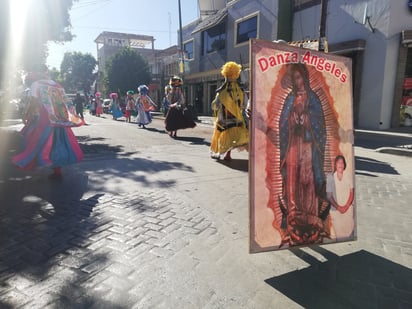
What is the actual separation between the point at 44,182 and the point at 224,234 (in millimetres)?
3547

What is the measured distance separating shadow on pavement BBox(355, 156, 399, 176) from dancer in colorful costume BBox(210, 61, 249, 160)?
2462mm

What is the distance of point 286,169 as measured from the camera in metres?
2.30

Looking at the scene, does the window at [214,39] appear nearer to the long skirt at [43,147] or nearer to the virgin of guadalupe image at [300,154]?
the long skirt at [43,147]

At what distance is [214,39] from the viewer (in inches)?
895

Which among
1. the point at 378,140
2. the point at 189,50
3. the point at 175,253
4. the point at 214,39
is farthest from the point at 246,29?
the point at 175,253

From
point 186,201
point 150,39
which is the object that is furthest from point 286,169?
point 150,39

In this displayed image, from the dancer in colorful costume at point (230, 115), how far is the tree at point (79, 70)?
70309 millimetres

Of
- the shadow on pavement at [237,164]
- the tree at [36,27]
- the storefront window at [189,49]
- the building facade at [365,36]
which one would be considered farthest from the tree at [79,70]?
the shadow on pavement at [237,164]

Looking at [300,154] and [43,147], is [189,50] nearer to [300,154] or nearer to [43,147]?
[43,147]

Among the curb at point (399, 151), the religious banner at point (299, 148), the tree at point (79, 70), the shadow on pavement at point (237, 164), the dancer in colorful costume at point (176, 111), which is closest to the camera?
the religious banner at point (299, 148)

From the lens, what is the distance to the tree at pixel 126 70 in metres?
32.9

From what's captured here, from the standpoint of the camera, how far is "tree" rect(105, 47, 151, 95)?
32906 millimetres

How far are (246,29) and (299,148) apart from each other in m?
18.7

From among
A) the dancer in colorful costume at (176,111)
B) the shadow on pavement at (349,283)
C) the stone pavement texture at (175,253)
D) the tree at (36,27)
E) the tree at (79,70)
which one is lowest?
the shadow on pavement at (349,283)
